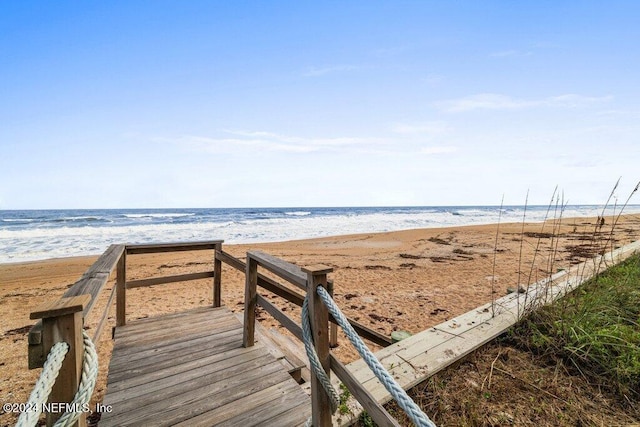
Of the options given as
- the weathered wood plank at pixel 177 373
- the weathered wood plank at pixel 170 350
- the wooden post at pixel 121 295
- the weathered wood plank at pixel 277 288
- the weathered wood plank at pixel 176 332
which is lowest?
the weathered wood plank at pixel 176 332

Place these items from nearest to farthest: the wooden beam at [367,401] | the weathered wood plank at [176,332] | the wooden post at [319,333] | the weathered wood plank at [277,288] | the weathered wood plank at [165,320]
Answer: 1. the wooden beam at [367,401]
2. the wooden post at [319,333]
3. the weathered wood plank at [277,288]
4. the weathered wood plank at [176,332]
5. the weathered wood plank at [165,320]

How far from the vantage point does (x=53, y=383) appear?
2.92 ft

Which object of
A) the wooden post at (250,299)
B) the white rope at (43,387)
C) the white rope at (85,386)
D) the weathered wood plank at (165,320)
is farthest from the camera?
the weathered wood plank at (165,320)

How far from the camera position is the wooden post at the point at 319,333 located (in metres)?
1.70

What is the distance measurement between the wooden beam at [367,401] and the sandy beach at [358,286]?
2238 millimetres

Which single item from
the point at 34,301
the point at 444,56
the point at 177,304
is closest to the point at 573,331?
the point at 177,304

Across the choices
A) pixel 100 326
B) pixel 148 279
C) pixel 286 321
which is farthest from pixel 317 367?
pixel 148 279

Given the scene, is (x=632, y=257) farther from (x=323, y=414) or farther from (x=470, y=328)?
(x=323, y=414)

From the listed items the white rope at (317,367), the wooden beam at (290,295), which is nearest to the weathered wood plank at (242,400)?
the wooden beam at (290,295)

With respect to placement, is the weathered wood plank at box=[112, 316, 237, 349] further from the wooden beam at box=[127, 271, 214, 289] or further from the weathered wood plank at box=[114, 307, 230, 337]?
the wooden beam at box=[127, 271, 214, 289]

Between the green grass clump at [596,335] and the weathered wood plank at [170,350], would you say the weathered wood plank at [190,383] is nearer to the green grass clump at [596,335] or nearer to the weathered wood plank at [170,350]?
the weathered wood plank at [170,350]

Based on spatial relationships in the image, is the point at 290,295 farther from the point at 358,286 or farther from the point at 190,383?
the point at 358,286

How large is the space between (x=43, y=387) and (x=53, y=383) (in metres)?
0.05

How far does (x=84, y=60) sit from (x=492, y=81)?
15.8 meters
